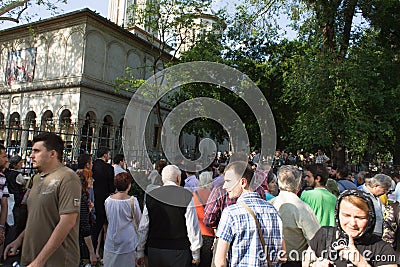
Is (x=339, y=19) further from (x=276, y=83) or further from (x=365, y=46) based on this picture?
(x=276, y=83)

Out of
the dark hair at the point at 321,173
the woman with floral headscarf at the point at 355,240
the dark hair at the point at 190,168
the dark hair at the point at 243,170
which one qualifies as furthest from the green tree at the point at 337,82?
the woman with floral headscarf at the point at 355,240

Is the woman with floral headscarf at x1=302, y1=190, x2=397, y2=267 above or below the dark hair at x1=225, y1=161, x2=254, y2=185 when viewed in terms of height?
below

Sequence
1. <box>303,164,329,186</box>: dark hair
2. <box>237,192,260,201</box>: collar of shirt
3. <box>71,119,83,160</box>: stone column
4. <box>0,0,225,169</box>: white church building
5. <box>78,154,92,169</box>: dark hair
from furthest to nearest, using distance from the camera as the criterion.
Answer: <box>0,0,225,169</box>: white church building, <box>71,119,83,160</box>: stone column, <box>78,154,92,169</box>: dark hair, <box>303,164,329,186</box>: dark hair, <box>237,192,260,201</box>: collar of shirt

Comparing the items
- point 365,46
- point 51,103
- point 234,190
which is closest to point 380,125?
point 365,46

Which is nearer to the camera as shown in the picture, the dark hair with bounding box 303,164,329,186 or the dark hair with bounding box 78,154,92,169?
the dark hair with bounding box 303,164,329,186

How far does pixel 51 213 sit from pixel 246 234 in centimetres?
160

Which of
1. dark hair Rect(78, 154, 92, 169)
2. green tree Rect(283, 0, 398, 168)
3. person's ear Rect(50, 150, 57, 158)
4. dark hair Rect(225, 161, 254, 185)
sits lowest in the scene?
dark hair Rect(78, 154, 92, 169)

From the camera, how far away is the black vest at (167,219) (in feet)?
13.5

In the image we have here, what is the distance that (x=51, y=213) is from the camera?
9.23ft

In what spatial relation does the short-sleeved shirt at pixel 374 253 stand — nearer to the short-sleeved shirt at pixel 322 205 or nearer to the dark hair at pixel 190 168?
the short-sleeved shirt at pixel 322 205

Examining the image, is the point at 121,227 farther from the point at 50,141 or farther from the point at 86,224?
the point at 50,141

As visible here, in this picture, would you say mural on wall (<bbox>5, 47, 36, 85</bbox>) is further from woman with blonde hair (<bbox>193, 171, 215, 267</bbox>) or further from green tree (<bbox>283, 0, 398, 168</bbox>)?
woman with blonde hair (<bbox>193, 171, 215, 267</bbox>)

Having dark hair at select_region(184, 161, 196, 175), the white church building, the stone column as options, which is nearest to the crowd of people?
dark hair at select_region(184, 161, 196, 175)

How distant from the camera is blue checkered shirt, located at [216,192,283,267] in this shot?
271cm
